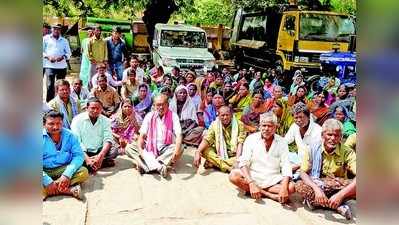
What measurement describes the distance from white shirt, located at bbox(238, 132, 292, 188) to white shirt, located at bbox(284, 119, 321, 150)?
8.5 inches

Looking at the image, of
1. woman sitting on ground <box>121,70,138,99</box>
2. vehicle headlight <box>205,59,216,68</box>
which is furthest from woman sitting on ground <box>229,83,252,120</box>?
vehicle headlight <box>205,59,216,68</box>

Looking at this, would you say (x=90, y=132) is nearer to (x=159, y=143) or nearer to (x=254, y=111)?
(x=159, y=143)

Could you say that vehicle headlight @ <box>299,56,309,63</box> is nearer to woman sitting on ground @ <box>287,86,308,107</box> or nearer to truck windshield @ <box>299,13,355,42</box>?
truck windshield @ <box>299,13,355,42</box>

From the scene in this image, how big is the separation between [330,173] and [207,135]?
1.32 meters

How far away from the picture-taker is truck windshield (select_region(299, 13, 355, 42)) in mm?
10586

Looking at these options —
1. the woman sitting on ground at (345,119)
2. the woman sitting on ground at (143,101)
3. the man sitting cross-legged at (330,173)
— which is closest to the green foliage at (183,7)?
the woman sitting on ground at (143,101)

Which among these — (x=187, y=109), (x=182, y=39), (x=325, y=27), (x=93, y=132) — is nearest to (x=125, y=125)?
(x=187, y=109)

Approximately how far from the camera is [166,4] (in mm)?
15180

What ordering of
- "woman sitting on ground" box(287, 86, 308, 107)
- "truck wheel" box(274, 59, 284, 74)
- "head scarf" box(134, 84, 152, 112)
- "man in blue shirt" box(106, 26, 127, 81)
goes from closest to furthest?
1. "woman sitting on ground" box(287, 86, 308, 107)
2. "head scarf" box(134, 84, 152, 112)
3. "man in blue shirt" box(106, 26, 127, 81)
4. "truck wheel" box(274, 59, 284, 74)

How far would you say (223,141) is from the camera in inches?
183
